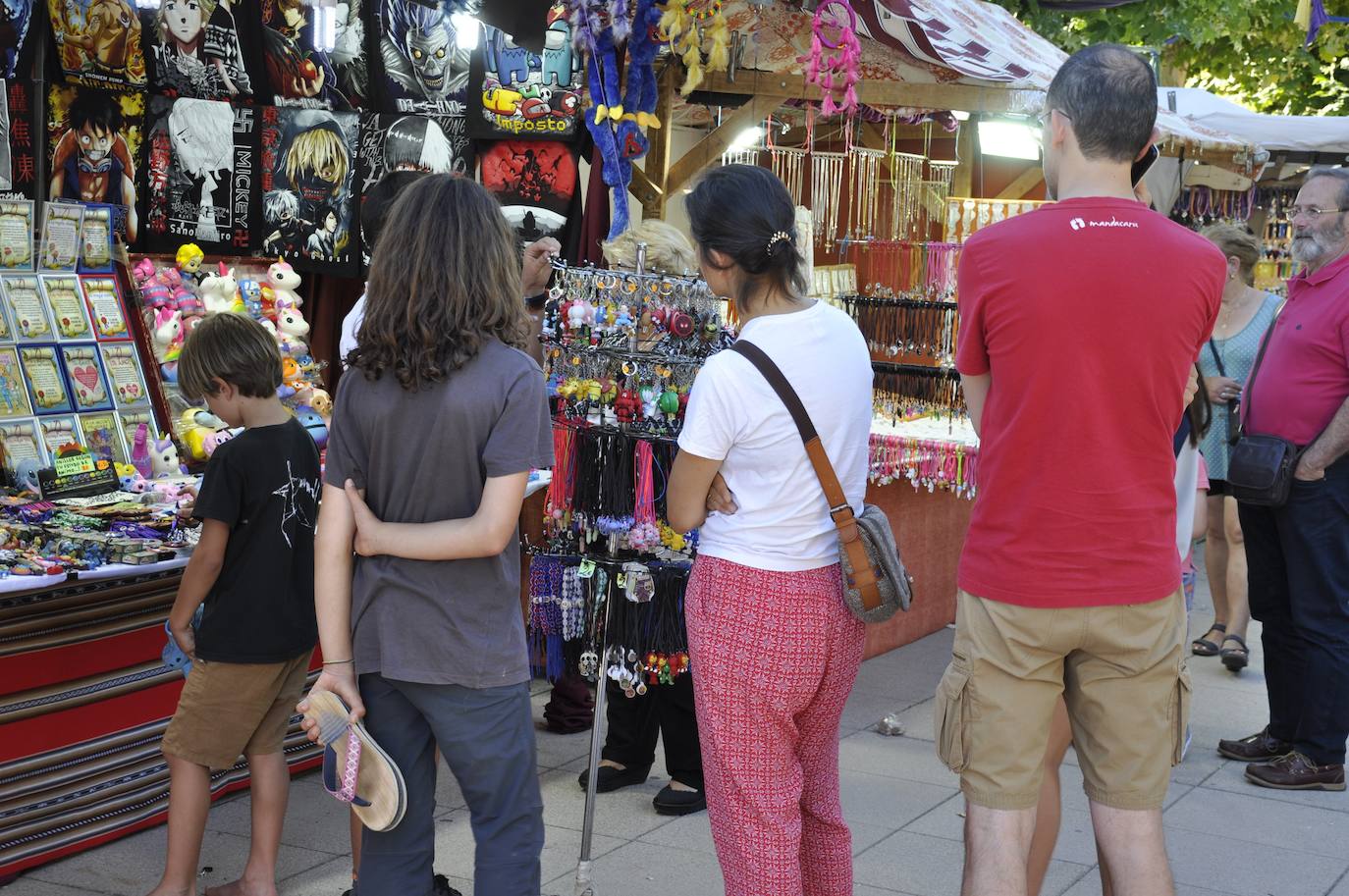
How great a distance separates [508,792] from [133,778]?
1879mm

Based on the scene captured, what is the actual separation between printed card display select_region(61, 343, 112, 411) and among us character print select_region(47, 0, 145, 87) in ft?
3.36

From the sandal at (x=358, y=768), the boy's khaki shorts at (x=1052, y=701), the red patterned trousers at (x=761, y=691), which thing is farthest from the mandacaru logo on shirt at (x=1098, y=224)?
the sandal at (x=358, y=768)

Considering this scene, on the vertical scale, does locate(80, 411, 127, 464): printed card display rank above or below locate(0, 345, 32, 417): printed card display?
below

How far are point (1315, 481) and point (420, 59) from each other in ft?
12.5

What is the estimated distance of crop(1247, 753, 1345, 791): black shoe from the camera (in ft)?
15.7

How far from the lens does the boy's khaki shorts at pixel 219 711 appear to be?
11.1ft

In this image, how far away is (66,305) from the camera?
4879 millimetres

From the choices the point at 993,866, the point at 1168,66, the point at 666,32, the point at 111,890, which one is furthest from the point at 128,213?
the point at 1168,66

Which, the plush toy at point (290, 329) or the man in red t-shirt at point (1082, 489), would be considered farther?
the plush toy at point (290, 329)

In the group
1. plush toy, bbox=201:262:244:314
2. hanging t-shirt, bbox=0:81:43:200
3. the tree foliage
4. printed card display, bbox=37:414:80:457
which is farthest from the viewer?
the tree foliage

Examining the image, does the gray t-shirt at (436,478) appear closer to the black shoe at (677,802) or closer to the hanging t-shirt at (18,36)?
the black shoe at (677,802)

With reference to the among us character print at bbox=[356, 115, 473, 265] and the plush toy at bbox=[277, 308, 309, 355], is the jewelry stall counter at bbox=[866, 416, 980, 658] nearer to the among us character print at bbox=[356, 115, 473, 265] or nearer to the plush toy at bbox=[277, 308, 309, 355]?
the among us character print at bbox=[356, 115, 473, 265]

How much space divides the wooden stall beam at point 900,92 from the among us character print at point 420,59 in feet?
3.39

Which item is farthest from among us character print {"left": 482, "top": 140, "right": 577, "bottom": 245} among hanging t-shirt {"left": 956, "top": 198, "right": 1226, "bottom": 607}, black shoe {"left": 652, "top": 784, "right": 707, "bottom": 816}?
hanging t-shirt {"left": 956, "top": 198, "right": 1226, "bottom": 607}
